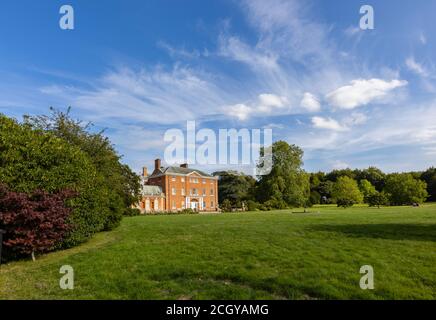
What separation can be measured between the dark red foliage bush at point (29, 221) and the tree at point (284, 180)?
47462 millimetres

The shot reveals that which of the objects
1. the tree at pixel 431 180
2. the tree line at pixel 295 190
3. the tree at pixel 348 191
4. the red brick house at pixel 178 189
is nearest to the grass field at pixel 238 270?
the tree line at pixel 295 190

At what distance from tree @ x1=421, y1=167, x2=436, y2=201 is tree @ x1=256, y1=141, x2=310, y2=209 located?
38356 mm

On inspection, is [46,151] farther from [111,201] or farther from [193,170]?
[193,170]

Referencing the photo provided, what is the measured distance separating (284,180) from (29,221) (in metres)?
53.0

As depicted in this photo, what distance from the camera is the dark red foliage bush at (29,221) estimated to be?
31.3 ft

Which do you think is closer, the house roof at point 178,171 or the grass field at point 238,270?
the grass field at point 238,270

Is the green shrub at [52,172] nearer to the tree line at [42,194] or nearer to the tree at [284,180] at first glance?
the tree line at [42,194]

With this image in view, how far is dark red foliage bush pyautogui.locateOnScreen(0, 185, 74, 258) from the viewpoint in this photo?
31.3 ft

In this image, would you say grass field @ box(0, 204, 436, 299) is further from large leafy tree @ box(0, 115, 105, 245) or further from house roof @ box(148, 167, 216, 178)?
house roof @ box(148, 167, 216, 178)

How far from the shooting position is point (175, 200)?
6594 centimetres

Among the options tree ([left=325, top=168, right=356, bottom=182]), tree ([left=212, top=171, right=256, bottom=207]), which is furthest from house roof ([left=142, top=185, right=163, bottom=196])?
tree ([left=325, top=168, right=356, bottom=182])

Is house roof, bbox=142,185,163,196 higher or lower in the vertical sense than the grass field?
higher
